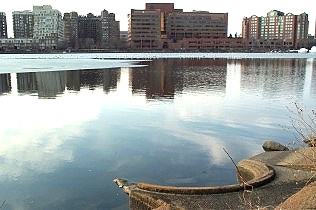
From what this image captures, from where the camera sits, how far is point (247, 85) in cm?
3994

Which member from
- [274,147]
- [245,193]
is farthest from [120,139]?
[245,193]

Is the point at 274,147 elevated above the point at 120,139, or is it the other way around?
the point at 274,147

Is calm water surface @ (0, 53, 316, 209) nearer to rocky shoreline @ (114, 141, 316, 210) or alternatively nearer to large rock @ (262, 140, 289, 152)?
large rock @ (262, 140, 289, 152)

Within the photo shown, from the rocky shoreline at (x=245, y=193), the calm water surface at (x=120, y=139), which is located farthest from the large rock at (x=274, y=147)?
the rocky shoreline at (x=245, y=193)

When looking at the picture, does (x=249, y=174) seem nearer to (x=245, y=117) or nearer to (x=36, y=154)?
(x=36, y=154)

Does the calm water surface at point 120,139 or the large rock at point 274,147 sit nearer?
the calm water surface at point 120,139

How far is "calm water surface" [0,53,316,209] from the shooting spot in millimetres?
12391

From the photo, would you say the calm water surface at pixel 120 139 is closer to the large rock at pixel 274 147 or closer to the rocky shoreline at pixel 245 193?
the large rock at pixel 274 147

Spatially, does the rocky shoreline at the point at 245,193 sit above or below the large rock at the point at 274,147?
above

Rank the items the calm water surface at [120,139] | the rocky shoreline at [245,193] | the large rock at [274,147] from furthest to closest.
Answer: the large rock at [274,147], the calm water surface at [120,139], the rocky shoreline at [245,193]

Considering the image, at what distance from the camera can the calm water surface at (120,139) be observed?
12.4 m

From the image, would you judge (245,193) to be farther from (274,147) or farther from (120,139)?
(120,139)

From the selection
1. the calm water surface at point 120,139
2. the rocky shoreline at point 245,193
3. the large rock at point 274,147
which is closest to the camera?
the rocky shoreline at point 245,193

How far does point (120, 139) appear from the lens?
17.8 m
